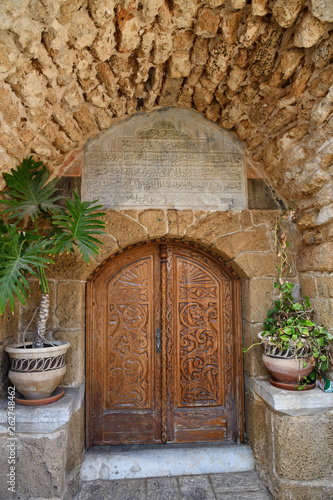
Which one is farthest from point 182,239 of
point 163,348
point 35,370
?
point 35,370

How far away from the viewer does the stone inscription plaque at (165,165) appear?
277 centimetres

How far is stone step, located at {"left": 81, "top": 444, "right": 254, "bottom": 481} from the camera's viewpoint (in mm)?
2484

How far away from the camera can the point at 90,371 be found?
277cm

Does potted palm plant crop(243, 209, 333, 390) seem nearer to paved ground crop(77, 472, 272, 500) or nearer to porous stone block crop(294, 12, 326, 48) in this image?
paved ground crop(77, 472, 272, 500)

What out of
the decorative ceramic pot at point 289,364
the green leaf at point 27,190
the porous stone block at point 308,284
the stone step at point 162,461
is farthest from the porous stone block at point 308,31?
the stone step at point 162,461

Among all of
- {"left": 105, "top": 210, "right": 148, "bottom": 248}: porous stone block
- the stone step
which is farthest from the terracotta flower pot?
{"left": 105, "top": 210, "right": 148, "bottom": 248}: porous stone block

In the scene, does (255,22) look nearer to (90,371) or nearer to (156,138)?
(156,138)

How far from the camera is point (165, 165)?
2830mm

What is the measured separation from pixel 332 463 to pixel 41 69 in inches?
122

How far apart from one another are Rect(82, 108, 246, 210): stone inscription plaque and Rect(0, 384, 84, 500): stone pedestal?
1.61 m

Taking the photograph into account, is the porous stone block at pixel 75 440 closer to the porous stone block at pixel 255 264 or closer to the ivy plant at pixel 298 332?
the ivy plant at pixel 298 332

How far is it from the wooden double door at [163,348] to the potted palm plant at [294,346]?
458mm

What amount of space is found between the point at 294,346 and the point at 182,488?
1297 millimetres

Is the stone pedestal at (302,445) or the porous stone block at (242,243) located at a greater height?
the porous stone block at (242,243)
